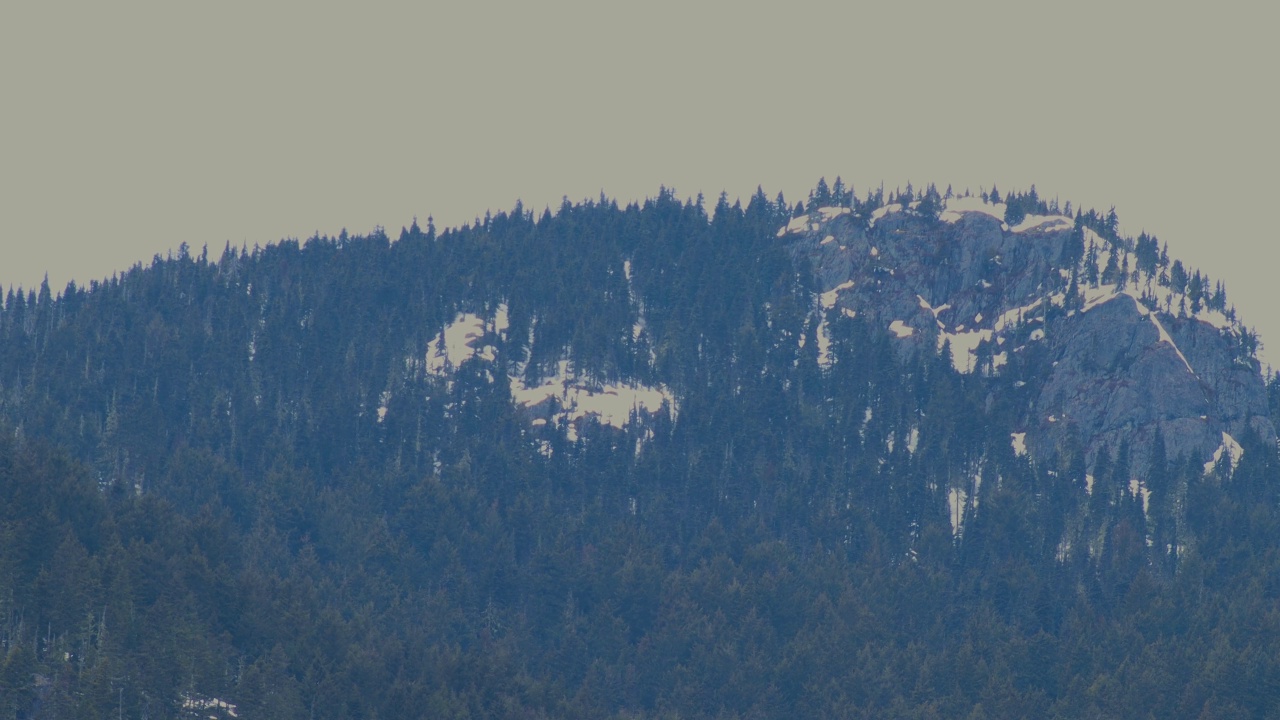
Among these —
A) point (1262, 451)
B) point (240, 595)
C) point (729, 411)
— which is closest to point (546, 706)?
point (240, 595)

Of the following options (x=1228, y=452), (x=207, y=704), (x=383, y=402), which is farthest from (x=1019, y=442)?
(x=207, y=704)

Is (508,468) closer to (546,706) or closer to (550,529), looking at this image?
(550,529)

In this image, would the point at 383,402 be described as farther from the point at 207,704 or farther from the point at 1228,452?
the point at 1228,452

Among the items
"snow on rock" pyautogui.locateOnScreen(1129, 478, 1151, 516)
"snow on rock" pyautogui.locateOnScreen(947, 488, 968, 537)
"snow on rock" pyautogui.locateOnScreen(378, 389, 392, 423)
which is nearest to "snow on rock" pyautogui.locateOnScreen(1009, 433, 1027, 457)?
"snow on rock" pyautogui.locateOnScreen(947, 488, 968, 537)

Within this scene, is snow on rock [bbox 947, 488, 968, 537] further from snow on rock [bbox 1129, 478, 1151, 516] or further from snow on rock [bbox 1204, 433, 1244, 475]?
→ snow on rock [bbox 1204, 433, 1244, 475]

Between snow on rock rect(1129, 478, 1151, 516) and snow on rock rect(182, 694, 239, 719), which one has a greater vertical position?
snow on rock rect(1129, 478, 1151, 516)

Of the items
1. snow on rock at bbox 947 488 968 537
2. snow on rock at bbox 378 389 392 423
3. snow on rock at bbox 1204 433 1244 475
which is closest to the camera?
snow on rock at bbox 947 488 968 537
